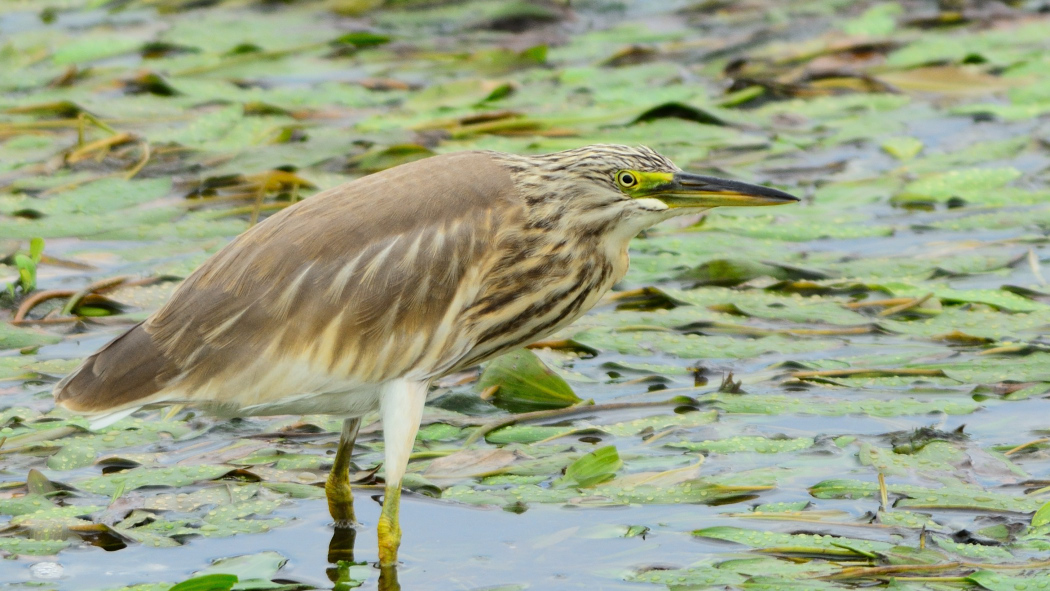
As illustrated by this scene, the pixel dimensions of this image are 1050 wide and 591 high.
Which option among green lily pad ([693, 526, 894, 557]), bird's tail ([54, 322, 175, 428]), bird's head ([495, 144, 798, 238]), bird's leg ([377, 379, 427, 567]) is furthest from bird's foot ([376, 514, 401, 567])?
bird's head ([495, 144, 798, 238])

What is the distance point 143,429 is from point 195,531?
0.82 metres

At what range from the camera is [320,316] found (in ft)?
14.3

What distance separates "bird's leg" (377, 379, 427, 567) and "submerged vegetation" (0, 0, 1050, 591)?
88 mm

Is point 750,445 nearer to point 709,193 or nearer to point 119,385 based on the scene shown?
point 709,193

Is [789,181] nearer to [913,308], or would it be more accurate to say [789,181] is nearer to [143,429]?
[913,308]

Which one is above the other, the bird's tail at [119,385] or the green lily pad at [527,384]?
the bird's tail at [119,385]

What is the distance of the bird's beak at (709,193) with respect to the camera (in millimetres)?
4523

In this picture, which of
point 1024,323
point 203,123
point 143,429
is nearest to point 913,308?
point 1024,323

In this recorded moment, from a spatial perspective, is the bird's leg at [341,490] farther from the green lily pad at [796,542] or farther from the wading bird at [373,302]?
the green lily pad at [796,542]

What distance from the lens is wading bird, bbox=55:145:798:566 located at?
4328 millimetres

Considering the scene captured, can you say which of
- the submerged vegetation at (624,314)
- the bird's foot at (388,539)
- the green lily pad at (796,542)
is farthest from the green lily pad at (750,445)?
the bird's foot at (388,539)

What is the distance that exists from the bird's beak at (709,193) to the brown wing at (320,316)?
1.56 ft

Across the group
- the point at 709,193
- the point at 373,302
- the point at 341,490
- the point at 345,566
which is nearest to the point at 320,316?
the point at 373,302

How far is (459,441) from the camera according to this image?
5109 millimetres
